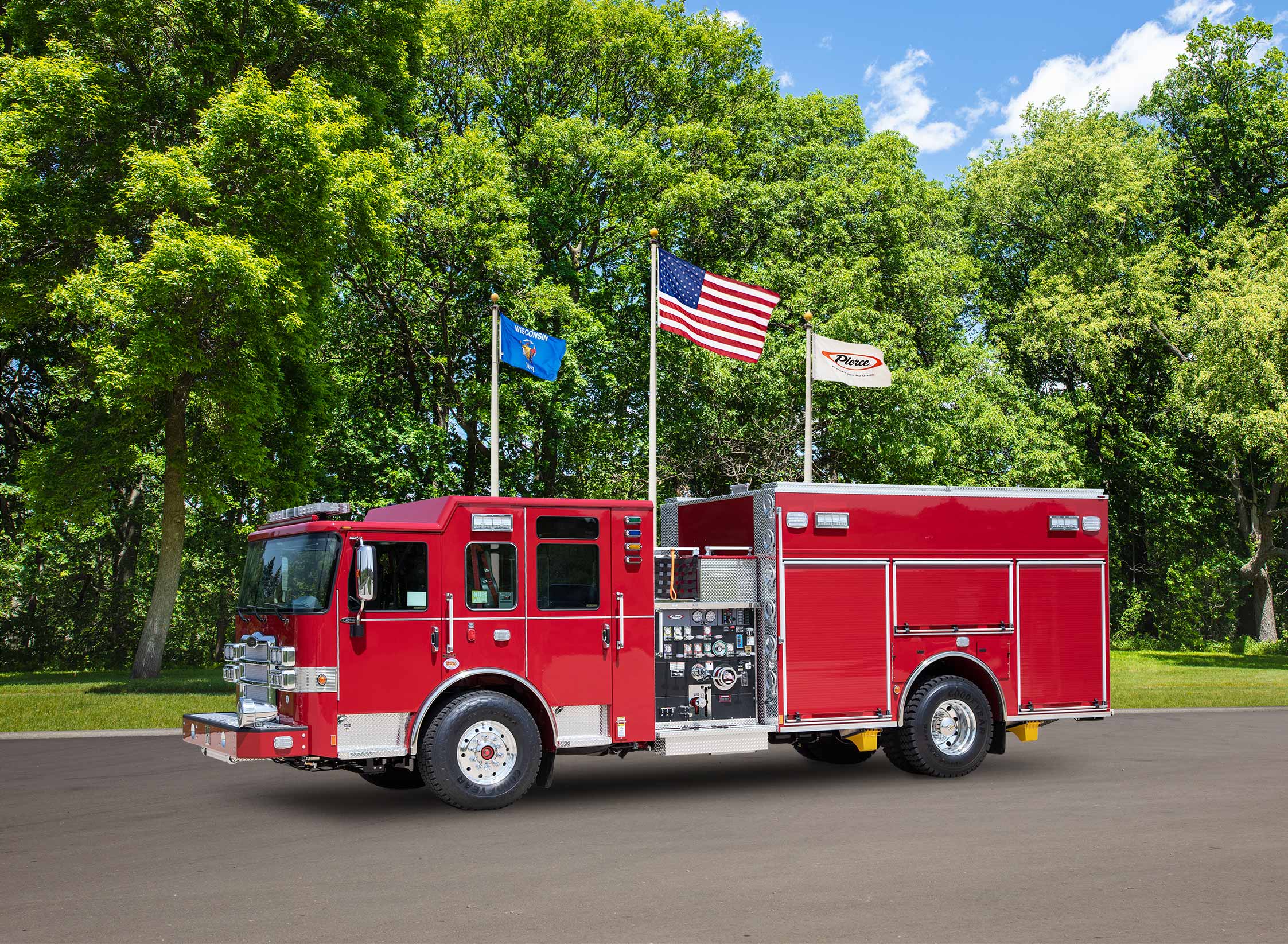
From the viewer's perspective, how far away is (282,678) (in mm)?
10703

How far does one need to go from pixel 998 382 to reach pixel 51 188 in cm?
2690

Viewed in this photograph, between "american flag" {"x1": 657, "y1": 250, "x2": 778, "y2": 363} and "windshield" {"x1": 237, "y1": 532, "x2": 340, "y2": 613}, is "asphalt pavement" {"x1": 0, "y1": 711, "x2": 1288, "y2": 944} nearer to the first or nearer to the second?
"windshield" {"x1": 237, "y1": 532, "x2": 340, "y2": 613}

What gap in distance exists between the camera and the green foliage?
80.0 ft

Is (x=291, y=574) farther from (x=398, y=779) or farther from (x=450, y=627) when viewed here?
(x=398, y=779)

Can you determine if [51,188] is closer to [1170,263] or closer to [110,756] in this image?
[110,756]

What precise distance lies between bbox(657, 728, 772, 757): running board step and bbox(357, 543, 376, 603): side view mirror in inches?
130

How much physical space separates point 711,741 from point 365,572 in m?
3.93

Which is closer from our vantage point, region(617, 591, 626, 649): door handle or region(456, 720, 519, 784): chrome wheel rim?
region(456, 720, 519, 784): chrome wheel rim

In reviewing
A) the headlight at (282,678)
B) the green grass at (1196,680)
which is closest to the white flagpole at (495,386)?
the headlight at (282,678)

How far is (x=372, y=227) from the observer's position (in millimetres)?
26344

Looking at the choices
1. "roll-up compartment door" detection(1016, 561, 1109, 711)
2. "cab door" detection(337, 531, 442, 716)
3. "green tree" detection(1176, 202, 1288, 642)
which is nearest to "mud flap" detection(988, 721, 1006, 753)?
"roll-up compartment door" detection(1016, 561, 1109, 711)

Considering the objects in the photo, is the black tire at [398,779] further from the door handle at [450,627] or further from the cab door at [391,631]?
the door handle at [450,627]

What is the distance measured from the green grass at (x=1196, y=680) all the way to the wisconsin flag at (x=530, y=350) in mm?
11063

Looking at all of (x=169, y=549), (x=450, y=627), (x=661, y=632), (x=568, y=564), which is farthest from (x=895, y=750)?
(x=169, y=549)
